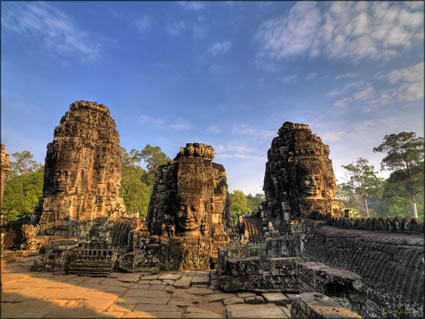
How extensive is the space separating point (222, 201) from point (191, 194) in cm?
167

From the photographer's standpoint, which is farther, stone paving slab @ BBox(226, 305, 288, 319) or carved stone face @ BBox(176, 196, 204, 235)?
carved stone face @ BBox(176, 196, 204, 235)

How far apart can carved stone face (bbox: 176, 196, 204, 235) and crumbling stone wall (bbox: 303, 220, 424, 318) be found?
5188 mm

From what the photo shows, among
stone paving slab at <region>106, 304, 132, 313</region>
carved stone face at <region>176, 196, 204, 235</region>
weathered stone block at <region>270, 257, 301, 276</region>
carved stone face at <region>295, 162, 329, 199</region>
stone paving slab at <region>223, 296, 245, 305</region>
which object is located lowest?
stone paving slab at <region>223, 296, 245, 305</region>

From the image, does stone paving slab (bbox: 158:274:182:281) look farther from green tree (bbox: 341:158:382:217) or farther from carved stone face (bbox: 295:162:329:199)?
green tree (bbox: 341:158:382:217)

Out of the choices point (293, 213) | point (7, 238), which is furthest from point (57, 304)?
point (293, 213)

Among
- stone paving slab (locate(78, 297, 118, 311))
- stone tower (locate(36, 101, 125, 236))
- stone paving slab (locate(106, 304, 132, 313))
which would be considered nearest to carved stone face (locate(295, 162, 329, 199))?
stone paving slab (locate(106, 304, 132, 313))

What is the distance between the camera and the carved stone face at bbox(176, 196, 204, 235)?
7.81 metres

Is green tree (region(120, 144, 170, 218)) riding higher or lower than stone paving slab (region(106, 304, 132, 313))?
higher

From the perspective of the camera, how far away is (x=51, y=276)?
17.4 feet

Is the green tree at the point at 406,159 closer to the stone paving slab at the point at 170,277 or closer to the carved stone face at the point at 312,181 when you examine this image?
the carved stone face at the point at 312,181

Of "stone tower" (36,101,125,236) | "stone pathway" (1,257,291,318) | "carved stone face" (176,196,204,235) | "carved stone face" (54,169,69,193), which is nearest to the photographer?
"stone pathway" (1,257,291,318)

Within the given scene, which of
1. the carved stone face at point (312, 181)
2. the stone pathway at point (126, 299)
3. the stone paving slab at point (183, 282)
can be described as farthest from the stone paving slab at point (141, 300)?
the carved stone face at point (312, 181)

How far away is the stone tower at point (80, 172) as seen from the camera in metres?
12.6

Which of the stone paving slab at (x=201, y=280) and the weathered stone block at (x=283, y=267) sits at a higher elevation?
the weathered stone block at (x=283, y=267)
